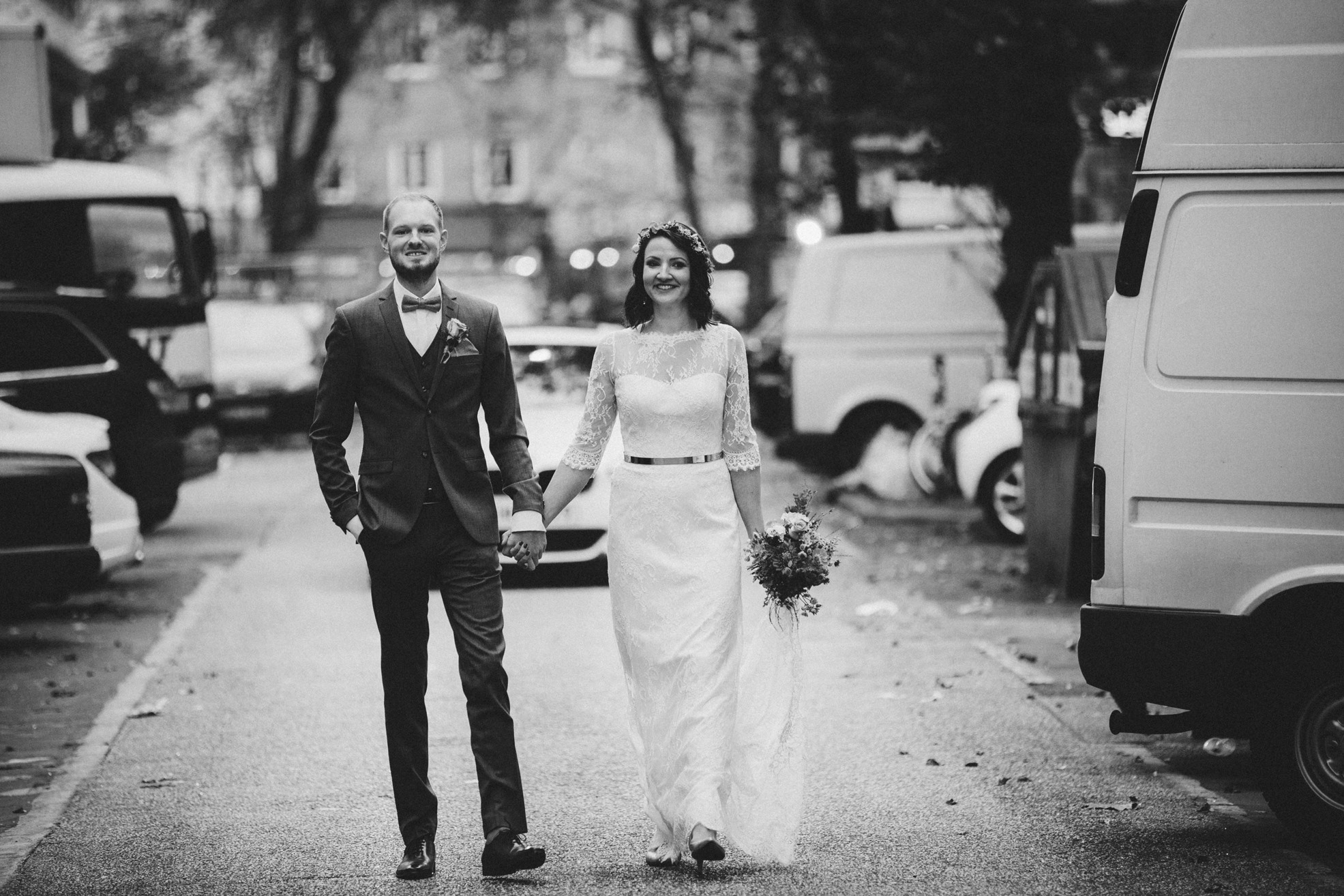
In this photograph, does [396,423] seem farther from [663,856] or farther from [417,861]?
[663,856]

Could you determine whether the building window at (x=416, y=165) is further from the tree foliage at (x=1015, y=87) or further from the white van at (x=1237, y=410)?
the white van at (x=1237, y=410)

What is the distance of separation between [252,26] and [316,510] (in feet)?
67.3

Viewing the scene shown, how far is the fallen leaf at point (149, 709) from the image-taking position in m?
8.39

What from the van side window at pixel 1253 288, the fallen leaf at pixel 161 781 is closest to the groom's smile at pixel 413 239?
the van side window at pixel 1253 288

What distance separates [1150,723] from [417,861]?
2533mm

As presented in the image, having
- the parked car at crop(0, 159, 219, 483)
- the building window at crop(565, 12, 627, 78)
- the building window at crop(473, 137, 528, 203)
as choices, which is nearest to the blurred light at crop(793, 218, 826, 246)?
the parked car at crop(0, 159, 219, 483)

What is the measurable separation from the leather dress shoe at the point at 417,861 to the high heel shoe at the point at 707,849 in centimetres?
81

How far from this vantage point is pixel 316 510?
56.3ft

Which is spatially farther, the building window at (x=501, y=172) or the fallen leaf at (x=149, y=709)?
the building window at (x=501, y=172)

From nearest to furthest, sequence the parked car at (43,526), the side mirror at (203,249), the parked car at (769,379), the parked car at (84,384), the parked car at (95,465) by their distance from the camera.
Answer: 1. the parked car at (43,526)
2. the parked car at (95,465)
3. the parked car at (84,384)
4. the side mirror at (203,249)
5. the parked car at (769,379)

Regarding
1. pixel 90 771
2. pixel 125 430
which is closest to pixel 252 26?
pixel 125 430

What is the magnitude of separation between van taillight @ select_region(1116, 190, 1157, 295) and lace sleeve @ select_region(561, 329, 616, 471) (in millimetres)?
1734

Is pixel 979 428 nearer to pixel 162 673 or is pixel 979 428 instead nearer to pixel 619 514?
pixel 162 673

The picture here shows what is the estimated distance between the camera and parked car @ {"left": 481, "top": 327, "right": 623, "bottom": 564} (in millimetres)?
11953
